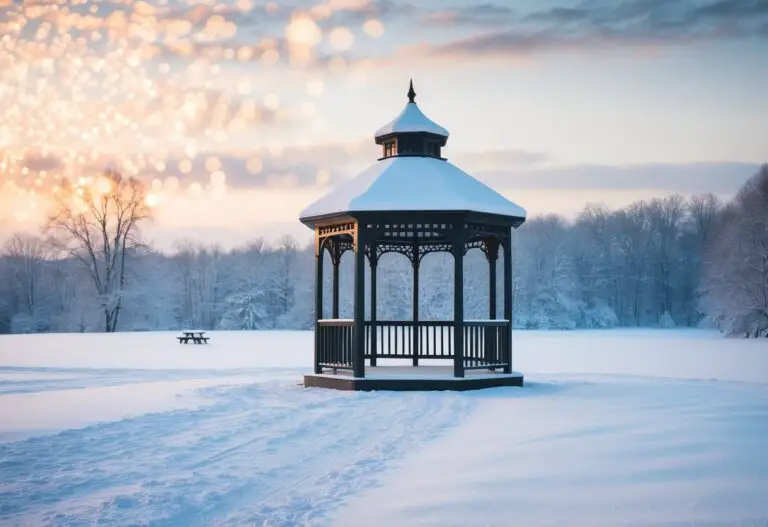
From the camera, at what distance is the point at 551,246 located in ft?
228

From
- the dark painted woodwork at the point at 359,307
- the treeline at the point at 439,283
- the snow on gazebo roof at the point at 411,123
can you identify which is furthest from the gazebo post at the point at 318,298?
the treeline at the point at 439,283

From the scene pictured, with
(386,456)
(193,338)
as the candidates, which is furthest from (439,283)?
(386,456)

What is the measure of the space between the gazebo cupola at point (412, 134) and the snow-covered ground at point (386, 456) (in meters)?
5.28

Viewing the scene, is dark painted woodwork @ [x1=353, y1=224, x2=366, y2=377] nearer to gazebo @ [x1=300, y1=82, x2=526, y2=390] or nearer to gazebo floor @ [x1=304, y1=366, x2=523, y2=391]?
gazebo @ [x1=300, y1=82, x2=526, y2=390]

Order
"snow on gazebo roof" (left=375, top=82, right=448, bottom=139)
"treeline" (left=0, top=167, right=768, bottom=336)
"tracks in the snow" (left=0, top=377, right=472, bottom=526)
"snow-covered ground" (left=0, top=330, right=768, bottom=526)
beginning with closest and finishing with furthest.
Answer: "snow-covered ground" (left=0, top=330, right=768, bottom=526) < "tracks in the snow" (left=0, top=377, right=472, bottom=526) < "snow on gazebo roof" (left=375, top=82, right=448, bottom=139) < "treeline" (left=0, top=167, right=768, bottom=336)

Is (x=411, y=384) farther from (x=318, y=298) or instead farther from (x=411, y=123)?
(x=411, y=123)

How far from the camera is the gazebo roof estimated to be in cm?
1362

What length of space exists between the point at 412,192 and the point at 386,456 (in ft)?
22.9

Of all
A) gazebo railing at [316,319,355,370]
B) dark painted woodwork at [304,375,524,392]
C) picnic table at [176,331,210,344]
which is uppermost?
gazebo railing at [316,319,355,370]

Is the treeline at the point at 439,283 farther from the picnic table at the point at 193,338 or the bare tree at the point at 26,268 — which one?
the picnic table at the point at 193,338

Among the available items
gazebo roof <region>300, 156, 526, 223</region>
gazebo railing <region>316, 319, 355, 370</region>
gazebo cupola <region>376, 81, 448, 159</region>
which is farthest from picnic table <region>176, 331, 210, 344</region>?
gazebo roof <region>300, 156, 526, 223</region>

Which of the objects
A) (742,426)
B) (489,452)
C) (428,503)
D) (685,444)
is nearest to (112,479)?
(428,503)

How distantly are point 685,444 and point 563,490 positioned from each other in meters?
2.22

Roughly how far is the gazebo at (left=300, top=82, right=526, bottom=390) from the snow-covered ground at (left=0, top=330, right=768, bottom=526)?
2.53ft
